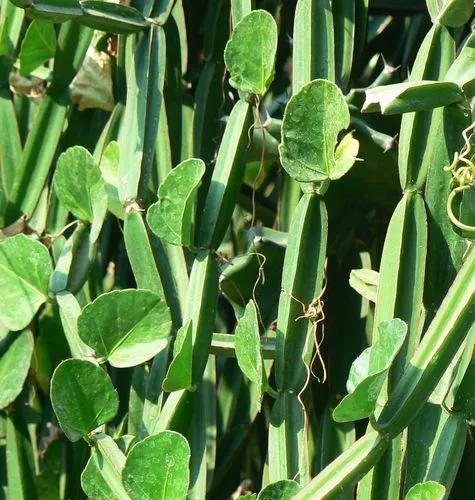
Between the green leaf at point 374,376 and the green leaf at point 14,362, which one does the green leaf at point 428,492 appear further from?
the green leaf at point 14,362

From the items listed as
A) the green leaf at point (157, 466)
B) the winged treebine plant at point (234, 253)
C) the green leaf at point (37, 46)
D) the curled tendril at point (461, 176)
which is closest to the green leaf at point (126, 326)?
the winged treebine plant at point (234, 253)

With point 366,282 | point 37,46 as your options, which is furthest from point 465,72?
point 37,46

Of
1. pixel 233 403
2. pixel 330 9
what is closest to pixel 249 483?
pixel 233 403

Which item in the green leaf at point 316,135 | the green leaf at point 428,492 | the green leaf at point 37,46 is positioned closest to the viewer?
the green leaf at point 428,492

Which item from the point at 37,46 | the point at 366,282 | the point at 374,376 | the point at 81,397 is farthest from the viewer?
the point at 37,46

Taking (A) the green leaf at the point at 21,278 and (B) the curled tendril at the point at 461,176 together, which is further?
(A) the green leaf at the point at 21,278

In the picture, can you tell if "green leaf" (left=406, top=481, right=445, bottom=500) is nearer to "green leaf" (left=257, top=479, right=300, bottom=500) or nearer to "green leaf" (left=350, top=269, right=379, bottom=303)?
"green leaf" (left=257, top=479, right=300, bottom=500)

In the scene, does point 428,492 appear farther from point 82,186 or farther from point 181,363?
point 82,186
